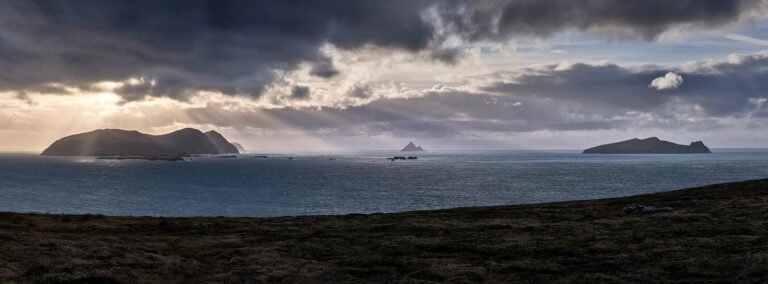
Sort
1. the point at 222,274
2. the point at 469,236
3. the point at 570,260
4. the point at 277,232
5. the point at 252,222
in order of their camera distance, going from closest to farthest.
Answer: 1. the point at 222,274
2. the point at 570,260
3. the point at 469,236
4. the point at 277,232
5. the point at 252,222

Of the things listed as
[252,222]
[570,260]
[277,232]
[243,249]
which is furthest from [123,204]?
[570,260]

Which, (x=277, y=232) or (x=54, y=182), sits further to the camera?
(x=54, y=182)

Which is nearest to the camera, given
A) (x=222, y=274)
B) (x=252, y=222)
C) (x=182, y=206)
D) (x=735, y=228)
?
(x=222, y=274)

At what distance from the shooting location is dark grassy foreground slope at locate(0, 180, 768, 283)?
27750 mm

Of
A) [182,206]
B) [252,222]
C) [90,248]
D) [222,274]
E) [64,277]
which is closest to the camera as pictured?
[64,277]

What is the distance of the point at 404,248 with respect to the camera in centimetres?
3712

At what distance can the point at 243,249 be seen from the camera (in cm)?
3694

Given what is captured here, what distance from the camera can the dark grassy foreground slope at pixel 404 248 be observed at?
91.0ft

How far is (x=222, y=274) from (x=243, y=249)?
316 inches

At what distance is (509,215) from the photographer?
57.4 meters

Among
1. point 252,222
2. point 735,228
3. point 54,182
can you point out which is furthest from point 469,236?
point 54,182

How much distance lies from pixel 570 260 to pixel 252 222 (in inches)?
1421

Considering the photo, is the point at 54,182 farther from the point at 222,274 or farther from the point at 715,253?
the point at 715,253

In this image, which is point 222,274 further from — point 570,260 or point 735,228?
point 735,228
